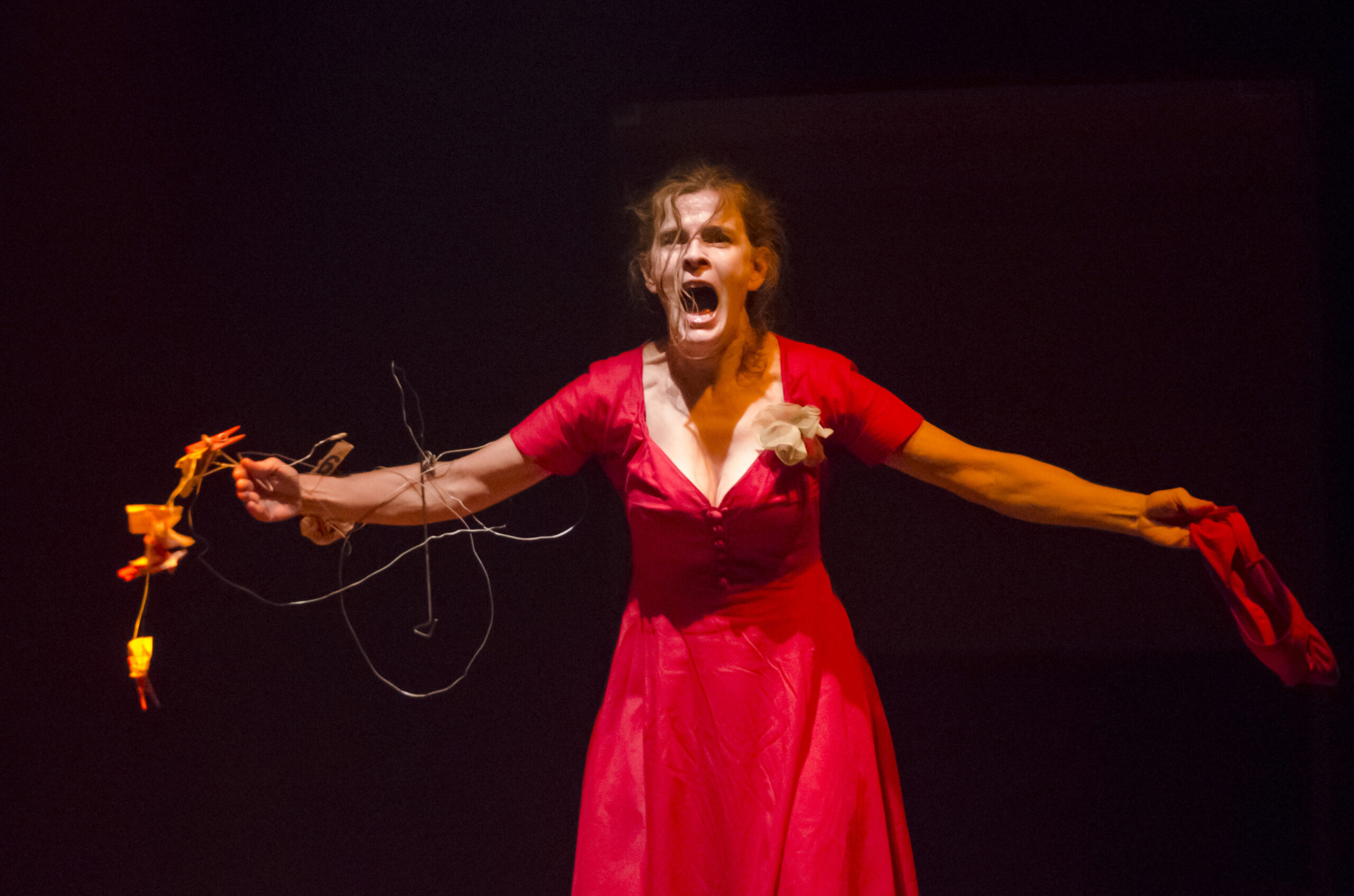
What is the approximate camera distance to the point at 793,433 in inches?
51.5

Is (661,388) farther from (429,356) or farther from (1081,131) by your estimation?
(1081,131)

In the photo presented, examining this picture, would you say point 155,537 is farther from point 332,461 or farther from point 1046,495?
point 1046,495

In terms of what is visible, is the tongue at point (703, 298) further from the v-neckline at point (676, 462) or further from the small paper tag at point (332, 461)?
the small paper tag at point (332, 461)

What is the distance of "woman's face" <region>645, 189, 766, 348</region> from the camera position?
1377mm

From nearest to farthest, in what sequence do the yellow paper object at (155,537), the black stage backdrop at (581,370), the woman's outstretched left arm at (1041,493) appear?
the yellow paper object at (155,537)
the woman's outstretched left arm at (1041,493)
the black stage backdrop at (581,370)

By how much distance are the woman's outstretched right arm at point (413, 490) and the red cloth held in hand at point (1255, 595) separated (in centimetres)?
97

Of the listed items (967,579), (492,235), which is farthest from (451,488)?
(967,579)

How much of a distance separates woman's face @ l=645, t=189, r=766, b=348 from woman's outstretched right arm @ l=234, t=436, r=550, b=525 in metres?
0.32

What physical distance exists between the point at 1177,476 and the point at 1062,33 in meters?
0.77

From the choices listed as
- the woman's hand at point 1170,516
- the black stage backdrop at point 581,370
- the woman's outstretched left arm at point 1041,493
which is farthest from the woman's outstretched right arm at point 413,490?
the woman's hand at point 1170,516

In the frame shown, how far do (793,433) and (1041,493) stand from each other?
1.25 ft

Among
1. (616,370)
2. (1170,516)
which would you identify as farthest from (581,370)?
(1170,516)

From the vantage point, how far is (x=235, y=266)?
A: 1634 millimetres

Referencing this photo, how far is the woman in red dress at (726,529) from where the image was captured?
1.31 metres
